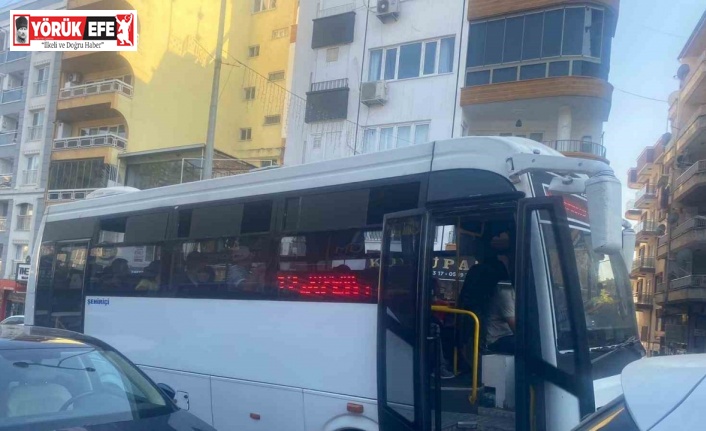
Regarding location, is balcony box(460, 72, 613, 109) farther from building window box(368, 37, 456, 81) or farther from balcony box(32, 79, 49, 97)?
balcony box(32, 79, 49, 97)

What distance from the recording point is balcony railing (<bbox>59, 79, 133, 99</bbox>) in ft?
109

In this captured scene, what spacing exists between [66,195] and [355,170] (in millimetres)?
32621

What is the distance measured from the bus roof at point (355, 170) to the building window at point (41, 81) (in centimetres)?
3342

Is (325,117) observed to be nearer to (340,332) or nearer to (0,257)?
(340,332)

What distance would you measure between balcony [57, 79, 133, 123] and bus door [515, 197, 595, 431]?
3197 cm

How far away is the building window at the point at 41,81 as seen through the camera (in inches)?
1487

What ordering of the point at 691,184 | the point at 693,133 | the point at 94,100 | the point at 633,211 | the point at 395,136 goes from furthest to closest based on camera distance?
the point at 633,211, the point at 94,100, the point at 693,133, the point at 691,184, the point at 395,136

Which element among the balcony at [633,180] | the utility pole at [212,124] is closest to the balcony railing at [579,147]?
the utility pole at [212,124]

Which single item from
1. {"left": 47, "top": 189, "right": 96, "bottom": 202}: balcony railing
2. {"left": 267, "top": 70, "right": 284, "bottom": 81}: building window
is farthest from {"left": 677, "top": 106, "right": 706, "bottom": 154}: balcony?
{"left": 47, "top": 189, "right": 96, "bottom": 202}: balcony railing

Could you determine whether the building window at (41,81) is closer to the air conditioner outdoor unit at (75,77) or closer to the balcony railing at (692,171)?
the air conditioner outdoor unit at (75,77)

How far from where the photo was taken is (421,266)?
17.0 feet

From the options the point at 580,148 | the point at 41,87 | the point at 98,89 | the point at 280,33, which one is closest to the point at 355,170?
the point at 580,148

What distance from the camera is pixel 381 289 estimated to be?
17.8ft

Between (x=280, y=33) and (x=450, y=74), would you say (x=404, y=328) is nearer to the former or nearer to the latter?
(x=450, y=74)
